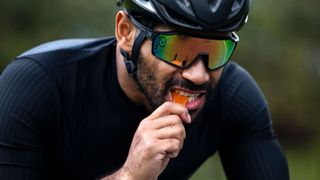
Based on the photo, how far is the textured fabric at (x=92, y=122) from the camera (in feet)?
11.8

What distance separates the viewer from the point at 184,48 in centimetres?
352

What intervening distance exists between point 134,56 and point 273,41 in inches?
332

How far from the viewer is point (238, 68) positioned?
423 cm

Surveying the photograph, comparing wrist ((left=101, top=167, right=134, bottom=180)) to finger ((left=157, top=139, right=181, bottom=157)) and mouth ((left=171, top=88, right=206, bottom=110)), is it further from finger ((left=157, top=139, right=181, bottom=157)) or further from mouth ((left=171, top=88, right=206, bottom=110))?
mouth ((left=171, top=88, right=206, bottom=110))

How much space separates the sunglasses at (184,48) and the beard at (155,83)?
67mm

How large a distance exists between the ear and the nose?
35 cm

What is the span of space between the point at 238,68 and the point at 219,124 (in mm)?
326

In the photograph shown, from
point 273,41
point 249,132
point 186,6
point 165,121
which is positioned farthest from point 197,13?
point 273,41

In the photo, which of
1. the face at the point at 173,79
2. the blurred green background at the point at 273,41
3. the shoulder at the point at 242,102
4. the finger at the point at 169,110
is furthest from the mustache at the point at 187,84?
the blurred green background at the point at 273,41

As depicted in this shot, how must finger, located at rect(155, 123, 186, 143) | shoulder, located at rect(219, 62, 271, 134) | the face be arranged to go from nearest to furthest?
finger, located at rect(155, 123, 186, 143) < the face < shoulder, located at rect(219, 62, 271, 134)

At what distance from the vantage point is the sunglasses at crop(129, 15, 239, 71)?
11.5ft

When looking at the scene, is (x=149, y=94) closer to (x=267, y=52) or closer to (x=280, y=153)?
(x=280, y=153)

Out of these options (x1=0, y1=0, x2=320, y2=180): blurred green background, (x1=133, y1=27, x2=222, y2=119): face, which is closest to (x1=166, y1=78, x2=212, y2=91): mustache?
(x1=133, y1=27, x2=222, y2=119): face

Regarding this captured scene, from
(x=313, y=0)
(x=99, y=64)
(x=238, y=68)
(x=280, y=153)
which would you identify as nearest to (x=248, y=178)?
(x=280, y=153)
